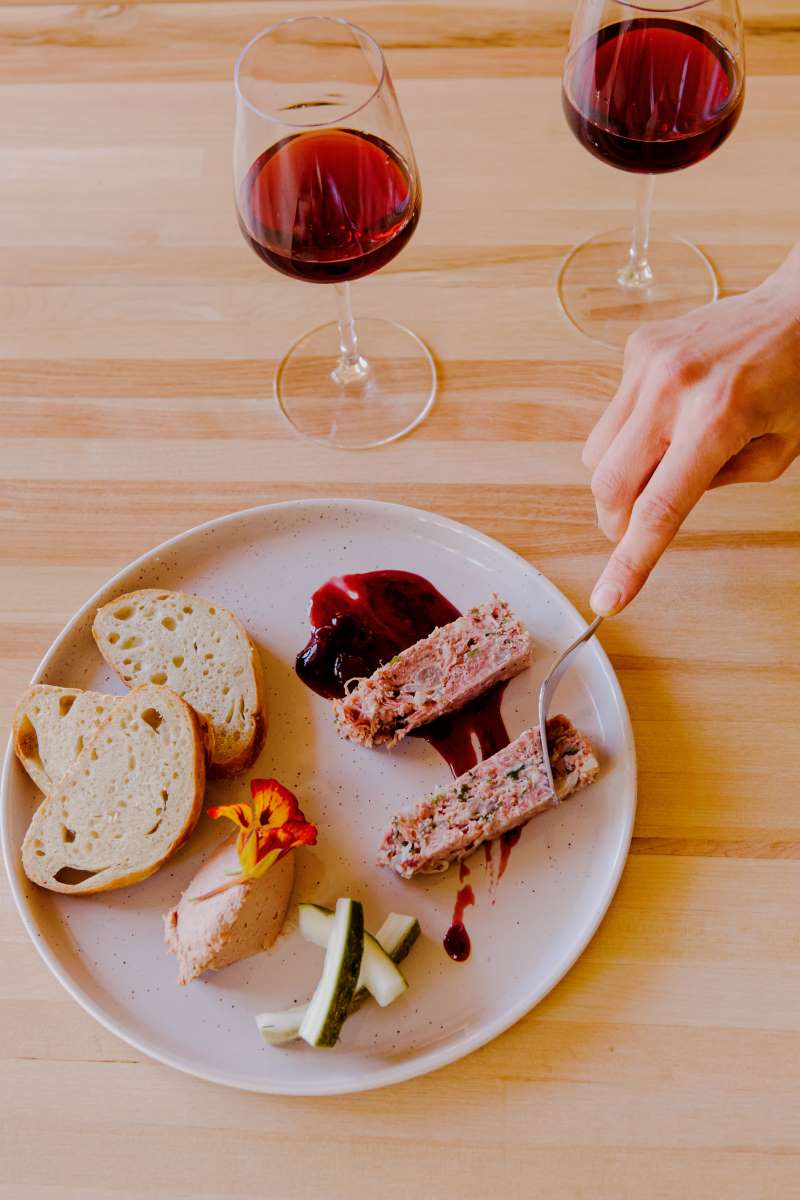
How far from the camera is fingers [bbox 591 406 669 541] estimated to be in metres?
1.42

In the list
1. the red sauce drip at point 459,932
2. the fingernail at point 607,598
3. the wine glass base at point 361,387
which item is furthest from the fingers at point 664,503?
the wine glass base at point 361,387

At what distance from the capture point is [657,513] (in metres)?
1.38

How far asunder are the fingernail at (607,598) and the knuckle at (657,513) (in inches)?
3.3

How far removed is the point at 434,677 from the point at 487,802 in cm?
20

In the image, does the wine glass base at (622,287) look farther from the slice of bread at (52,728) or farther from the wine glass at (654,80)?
the slice of bread at (52,728)

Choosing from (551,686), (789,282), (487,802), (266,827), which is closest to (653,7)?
(789,282)

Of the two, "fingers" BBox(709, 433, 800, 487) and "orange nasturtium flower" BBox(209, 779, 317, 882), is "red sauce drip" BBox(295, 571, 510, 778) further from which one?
"fingers" BBox(709, 433, 800, 487)

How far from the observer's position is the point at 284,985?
142 centimetres

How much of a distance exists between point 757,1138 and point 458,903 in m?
0.44

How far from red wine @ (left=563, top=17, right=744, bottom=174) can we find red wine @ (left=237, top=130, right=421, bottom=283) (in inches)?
11.4

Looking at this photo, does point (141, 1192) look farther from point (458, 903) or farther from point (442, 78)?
point (442, 78)

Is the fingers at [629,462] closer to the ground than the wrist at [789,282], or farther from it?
closer to the ground

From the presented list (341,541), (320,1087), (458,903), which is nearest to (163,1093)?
(320,1087)

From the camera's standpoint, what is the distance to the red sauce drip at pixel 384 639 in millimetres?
1561
